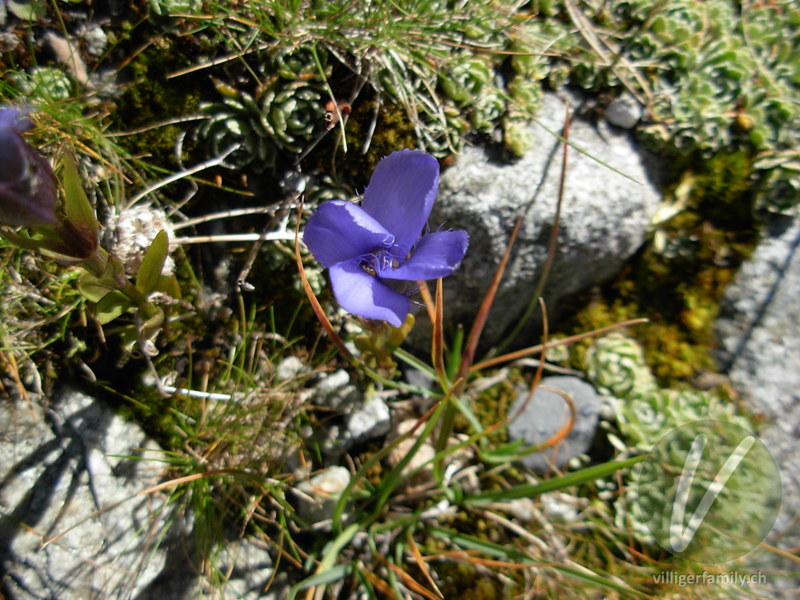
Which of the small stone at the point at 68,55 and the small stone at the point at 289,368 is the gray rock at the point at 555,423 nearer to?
the small stone at the point at 289,368

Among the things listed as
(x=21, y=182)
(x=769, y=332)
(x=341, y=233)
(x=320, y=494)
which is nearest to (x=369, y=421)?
(x=320, y=494)

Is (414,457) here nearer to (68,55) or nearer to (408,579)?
(408,579)

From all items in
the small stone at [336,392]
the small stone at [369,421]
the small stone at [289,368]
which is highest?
the small stone at [289,368]

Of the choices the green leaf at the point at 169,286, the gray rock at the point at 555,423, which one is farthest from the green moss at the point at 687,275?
the green leaf at the point at 169,286

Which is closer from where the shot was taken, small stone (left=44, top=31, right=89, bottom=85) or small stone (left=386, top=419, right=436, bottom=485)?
small stone (left=44, top=31, right=89, bottom=85)

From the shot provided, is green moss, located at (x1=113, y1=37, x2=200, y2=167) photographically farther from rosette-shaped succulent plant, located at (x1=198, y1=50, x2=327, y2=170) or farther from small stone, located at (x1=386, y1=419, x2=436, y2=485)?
small stone, located at (x1=386, y1=419, x2=436, y2=485)
